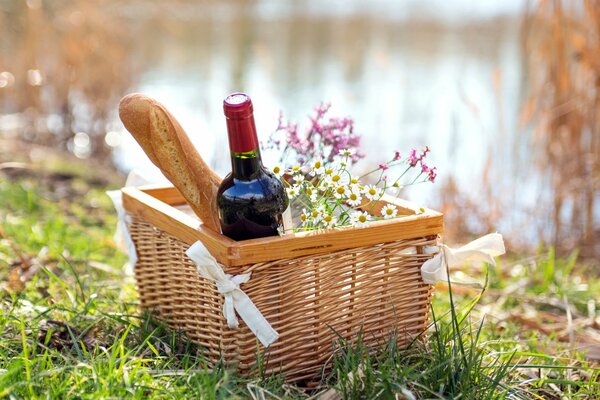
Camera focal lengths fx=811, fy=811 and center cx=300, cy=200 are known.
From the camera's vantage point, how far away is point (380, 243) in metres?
1.96

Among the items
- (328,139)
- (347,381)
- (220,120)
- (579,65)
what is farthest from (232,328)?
(220,120)

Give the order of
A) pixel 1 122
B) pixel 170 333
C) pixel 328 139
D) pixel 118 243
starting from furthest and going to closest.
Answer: pixel 1 122, pixel 118 243, pixel 328 139, pixel 170 333

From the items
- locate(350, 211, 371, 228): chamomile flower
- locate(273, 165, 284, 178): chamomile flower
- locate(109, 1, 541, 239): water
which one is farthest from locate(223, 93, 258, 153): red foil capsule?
locate(109, 1, 541, 239): water

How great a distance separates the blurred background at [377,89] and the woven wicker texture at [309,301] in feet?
1.94

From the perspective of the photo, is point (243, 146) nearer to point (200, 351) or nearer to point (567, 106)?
point (200, 351)

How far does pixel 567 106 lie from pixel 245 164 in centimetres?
260

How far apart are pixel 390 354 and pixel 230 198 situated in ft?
1.77

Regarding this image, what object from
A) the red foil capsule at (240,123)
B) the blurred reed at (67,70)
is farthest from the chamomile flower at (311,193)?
the blurred reed at (67,70)

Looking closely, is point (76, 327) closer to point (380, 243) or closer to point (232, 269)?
point (232, 269)

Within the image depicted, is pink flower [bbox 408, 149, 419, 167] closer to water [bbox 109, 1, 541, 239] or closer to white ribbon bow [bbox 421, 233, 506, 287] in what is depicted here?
white ribbon bow [bbox 421, 233, 506, 287]

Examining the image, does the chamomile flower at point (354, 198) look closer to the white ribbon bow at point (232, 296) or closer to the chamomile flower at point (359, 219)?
the chamomile flower at point (359, 219)

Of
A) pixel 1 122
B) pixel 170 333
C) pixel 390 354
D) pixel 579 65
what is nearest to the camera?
pixel 390 354

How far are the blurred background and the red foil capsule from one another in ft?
1.84

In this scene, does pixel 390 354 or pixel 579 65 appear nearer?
pixel 390 354
